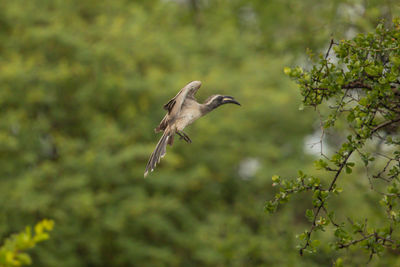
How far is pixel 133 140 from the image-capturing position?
14.9m

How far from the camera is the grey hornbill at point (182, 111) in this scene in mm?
3785

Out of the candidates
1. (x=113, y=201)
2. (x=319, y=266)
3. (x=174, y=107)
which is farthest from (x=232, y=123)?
(x=174, y=107)

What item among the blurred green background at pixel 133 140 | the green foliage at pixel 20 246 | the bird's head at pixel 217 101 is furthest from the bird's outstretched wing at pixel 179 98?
the blurred green background at pixel 133 140

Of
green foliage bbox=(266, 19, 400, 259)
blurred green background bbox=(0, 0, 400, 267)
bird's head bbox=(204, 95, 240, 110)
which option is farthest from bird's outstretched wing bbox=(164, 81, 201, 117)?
blurred green background bbox=(0, 0, 400, 267)

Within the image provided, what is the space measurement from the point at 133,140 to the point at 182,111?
11100 mm

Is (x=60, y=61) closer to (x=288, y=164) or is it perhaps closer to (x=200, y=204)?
(x=200, y=204)

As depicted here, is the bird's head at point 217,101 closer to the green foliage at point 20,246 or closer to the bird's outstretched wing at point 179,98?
the bird's outstretched wing at point 179,98

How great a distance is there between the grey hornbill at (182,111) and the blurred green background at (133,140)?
6.85 metres

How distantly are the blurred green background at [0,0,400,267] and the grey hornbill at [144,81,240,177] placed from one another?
6.85 meters

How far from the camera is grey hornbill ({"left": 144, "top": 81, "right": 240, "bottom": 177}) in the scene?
3.79 m

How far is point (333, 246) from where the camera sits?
3.87m

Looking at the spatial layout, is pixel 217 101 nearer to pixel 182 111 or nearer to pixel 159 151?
pixel 182 111

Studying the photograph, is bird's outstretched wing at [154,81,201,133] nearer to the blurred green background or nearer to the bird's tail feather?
the bird's tail feather

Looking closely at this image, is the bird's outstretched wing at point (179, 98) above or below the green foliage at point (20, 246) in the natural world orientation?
above
